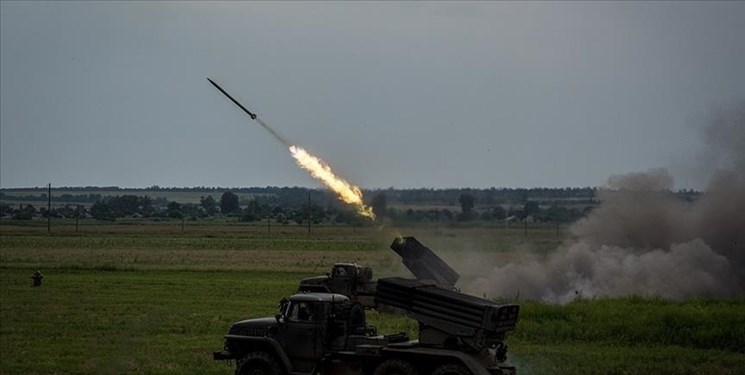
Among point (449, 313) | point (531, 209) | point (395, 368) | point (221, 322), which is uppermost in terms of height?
point (531, 209)

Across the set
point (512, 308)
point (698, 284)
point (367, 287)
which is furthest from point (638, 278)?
point (512, 308)

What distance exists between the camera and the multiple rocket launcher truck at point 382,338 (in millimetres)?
21891

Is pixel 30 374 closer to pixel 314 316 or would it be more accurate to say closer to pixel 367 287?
pixel 314 316

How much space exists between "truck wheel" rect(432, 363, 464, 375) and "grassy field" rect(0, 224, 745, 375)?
5716 millimetres

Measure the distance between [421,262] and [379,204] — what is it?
3.26 metres

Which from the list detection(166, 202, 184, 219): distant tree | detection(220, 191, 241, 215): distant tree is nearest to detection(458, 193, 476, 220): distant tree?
detection(220, 191, 241, 215): distant tree

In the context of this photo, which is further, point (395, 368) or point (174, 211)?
point (174, 211)

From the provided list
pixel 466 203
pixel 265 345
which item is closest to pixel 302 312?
pixel 265 345

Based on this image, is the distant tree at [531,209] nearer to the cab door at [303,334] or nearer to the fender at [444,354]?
the cab door at [303,334]

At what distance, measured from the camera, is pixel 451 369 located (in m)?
21.5

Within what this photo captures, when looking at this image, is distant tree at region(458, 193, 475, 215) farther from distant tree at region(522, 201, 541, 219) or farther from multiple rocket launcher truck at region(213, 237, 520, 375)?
multiple rocket launcher truck at region(213, 237, 520, 375)

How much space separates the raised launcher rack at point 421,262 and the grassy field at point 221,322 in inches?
69.5

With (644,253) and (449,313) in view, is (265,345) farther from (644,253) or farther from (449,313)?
(644,253)

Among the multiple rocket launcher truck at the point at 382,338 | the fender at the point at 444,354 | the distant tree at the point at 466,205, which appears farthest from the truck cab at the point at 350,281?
the fender at the point at 444,354
